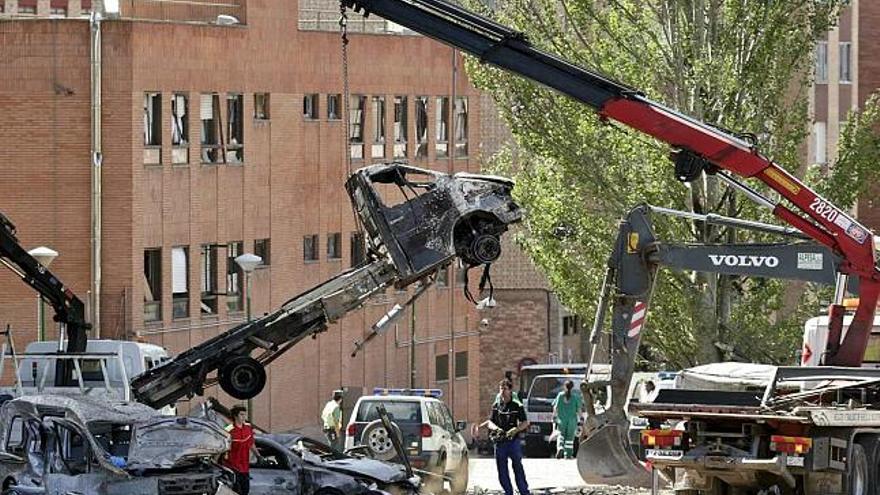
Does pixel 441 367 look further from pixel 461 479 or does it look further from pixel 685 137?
pixel 685 137

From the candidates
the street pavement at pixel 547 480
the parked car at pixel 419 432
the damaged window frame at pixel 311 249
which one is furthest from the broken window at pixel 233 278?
the parked car at pixel 419 432

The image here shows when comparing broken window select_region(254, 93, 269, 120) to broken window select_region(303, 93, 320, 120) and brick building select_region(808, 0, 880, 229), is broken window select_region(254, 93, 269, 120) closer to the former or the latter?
broken window select_region(303, 93, 320, 120)

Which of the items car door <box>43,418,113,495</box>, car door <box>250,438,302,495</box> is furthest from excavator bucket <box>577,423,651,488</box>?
car door <box>43,418,113,495</box>

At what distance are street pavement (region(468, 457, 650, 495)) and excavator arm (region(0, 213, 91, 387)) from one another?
5.94 m

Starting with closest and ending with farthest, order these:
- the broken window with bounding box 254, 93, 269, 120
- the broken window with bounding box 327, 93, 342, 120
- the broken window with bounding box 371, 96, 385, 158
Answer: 1. the broken window with bounding box 254, 93, 269, 120
2. the broken window with bounding box 327, 93, 342, 120
3. the broken window with bounding box 371, 96, 385, 158

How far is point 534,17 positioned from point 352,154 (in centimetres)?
1372

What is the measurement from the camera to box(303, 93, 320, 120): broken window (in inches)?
2383

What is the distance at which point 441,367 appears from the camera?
68.8m

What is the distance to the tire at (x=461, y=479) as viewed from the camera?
3741 cm

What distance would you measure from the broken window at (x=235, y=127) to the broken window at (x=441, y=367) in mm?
12588

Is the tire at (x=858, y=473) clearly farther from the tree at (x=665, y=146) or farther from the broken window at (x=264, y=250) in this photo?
the broken window at (x=264, y=250)

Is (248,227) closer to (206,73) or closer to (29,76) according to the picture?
(206,73)

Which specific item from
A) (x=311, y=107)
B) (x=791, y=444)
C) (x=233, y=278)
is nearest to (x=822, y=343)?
(x=791, y=444)

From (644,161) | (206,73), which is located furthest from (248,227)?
(644,161)
